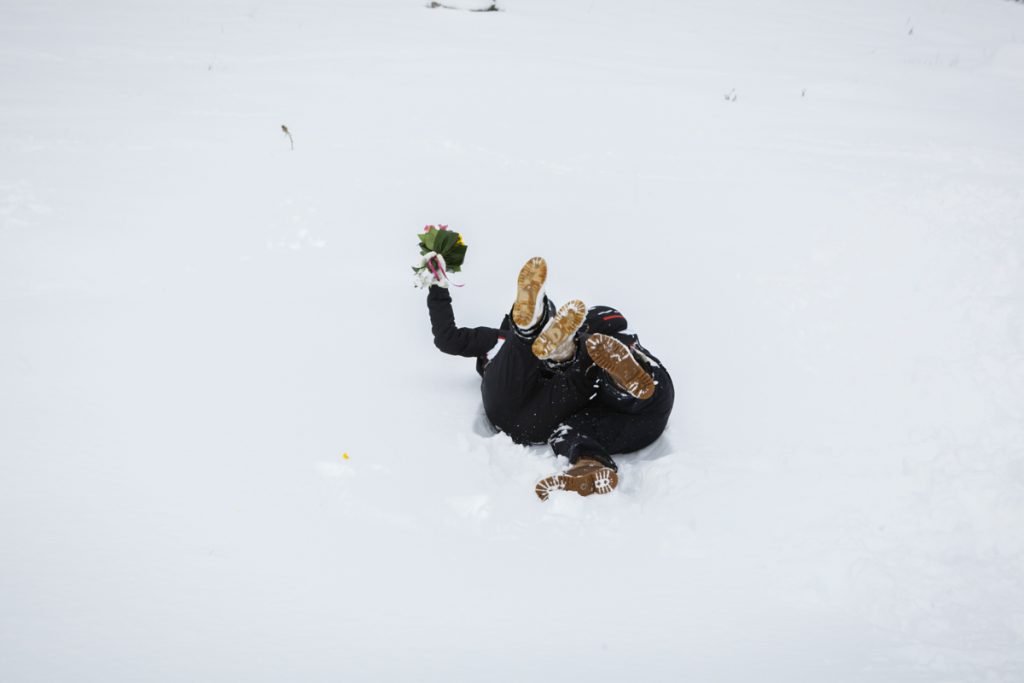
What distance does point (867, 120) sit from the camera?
4121 millimetres

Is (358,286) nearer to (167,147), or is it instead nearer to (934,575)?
(167,147)

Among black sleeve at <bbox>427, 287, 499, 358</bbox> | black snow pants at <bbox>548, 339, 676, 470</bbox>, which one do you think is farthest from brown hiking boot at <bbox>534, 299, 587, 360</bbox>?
black sleeve at <bbox>427, 287, 499, 358</bbox>

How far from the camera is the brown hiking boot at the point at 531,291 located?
6.67ft

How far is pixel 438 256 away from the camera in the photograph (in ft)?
7.70

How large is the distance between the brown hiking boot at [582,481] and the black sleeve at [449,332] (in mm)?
697

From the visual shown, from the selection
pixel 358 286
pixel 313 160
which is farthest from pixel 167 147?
pixel 358 286

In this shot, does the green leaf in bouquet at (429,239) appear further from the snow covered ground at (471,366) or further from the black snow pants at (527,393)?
the black snow pants at (527,393)

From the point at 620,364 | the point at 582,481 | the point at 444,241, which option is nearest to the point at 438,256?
the point at 444,241

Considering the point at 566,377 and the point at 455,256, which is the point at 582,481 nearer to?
the point at 566,377

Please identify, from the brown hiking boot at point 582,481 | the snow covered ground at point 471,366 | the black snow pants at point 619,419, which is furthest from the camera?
the black snow pants at point 619,419

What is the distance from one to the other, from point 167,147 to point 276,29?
229 cm

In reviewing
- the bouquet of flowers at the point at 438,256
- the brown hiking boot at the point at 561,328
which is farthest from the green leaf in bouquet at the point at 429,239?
the brown hiking boot at the point at 561,328

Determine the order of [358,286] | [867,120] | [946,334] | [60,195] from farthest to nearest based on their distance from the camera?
[867,120], [60,195], [358,286], [946,334]

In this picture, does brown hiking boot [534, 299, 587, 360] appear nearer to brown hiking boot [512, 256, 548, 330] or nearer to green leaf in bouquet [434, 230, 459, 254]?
brown hiking boot [512, 256, 548, 330]
